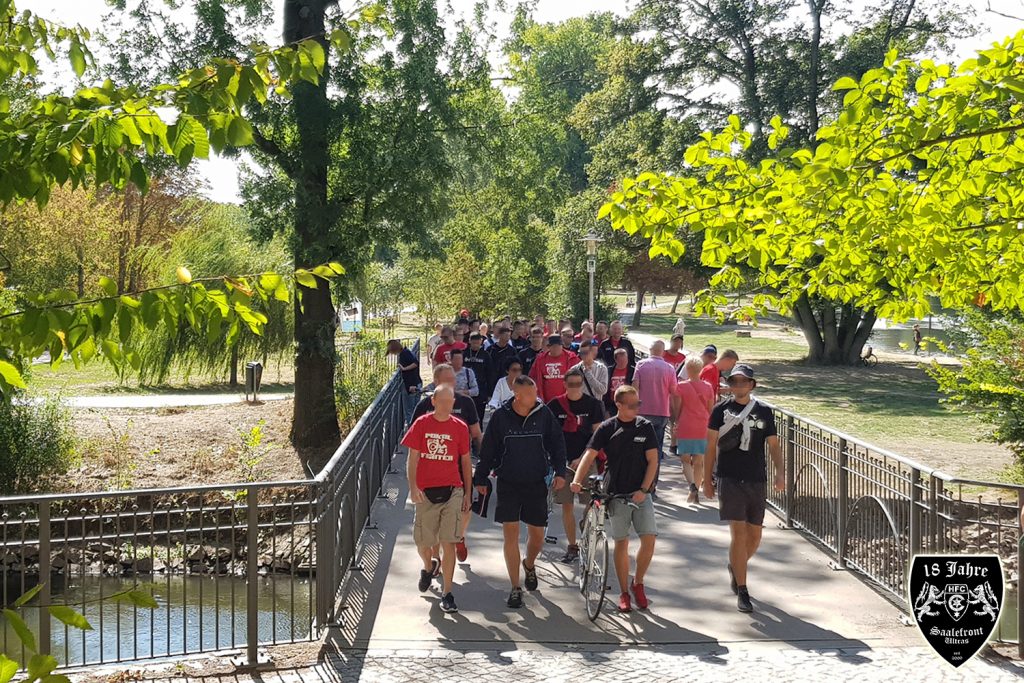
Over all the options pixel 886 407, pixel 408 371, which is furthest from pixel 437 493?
pixel 886 407

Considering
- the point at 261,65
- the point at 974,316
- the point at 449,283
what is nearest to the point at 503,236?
the point at 449,283

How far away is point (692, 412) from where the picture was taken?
41.8 feet

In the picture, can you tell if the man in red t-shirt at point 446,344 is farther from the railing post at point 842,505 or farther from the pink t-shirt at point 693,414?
the railing post at point 842,505

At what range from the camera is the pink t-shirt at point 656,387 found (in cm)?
1288

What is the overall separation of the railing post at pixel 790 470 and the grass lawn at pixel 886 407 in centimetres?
395

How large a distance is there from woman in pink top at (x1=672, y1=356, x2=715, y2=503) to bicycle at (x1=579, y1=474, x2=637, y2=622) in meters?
4.05

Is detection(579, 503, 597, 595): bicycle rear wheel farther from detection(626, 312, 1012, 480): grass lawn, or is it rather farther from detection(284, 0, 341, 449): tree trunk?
detection(284, 0, 341, 449): tree trunk

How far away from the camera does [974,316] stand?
15172mm

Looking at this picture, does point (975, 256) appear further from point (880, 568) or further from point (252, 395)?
point (252, 395)

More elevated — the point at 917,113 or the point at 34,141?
the point at 917,113

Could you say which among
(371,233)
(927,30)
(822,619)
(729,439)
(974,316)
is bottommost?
(822,619)

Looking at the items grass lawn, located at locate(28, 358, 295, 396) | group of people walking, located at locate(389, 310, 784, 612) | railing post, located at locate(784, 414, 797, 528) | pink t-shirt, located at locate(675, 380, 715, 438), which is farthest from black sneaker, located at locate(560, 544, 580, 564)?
grass lawn, located at locate(28, 358, 295, 396)

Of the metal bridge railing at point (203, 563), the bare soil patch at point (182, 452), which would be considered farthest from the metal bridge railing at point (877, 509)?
the bare soil patch at point (182, 452)

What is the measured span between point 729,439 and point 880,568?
2122mm
